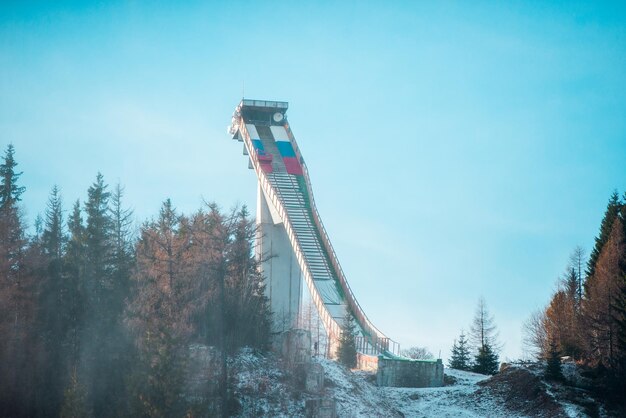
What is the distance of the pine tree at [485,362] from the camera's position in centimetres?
4984

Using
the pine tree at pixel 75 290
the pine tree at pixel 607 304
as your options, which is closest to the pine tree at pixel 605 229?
the pine tree at pixel 607 304

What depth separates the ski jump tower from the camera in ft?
171

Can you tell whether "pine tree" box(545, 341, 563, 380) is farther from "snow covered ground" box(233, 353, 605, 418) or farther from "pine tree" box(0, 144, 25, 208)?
"pine tree" box(0, 144, 25, 208)

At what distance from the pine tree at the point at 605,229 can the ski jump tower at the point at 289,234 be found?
42.8 feet

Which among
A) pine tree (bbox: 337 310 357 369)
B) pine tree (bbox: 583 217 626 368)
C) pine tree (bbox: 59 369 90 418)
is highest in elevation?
pine tree (bbox: 583 217 626 368)

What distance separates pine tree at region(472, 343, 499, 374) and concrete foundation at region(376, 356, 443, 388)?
30.2 feet

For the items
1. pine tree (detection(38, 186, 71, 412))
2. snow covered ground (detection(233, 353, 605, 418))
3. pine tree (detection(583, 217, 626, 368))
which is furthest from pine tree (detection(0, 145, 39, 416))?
pine tree (detection(583, 217, 626, 368))

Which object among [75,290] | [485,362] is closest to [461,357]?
[485,362]

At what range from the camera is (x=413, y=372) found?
41438 millimetres

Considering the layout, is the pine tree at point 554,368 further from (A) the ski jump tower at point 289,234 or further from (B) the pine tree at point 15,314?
(B) the pine tree at point 15,314

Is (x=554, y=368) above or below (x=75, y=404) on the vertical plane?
above

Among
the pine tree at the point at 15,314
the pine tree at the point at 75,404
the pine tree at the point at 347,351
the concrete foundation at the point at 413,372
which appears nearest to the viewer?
the pine tree at the point at 75,404

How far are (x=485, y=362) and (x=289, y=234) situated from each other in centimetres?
1646

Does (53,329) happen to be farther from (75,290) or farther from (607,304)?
(607,304)
